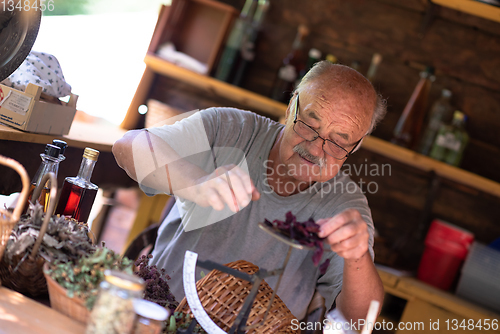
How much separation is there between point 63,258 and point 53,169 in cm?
34

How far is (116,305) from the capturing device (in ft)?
2.38

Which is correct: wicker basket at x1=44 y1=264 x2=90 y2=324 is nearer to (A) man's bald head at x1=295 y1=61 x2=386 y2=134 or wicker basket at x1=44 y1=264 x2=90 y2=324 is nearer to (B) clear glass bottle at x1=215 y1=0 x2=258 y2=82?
(A) man's bald head at x1=295 y1=61 x2=386 y2=134

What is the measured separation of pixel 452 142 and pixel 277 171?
1225mm

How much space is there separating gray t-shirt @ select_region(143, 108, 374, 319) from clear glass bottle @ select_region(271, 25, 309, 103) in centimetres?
100

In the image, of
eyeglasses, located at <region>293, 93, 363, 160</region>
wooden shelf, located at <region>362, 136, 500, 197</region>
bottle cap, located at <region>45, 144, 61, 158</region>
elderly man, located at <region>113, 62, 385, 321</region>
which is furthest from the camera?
wooden shelf, located at <region>362, 136, 500, 197</region>

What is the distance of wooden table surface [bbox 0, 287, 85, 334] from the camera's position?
809mm

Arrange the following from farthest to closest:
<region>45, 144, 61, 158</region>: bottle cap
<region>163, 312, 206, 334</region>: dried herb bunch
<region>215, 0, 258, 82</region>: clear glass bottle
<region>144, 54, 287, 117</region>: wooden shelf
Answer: <region>215, 0, 258, 82</region>: clear glass bottle → <region>144, 54, 287, 117</region>: wooden shelf → <region>45, 144, 61, 158</region>: bottle cap → <region>163, 312, 206, 334</region>: dried herb bunch

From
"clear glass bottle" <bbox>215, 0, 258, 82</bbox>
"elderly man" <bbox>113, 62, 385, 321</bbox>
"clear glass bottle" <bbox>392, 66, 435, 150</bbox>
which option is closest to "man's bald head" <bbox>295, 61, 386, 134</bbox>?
"elderly man" <bbox>113, 62, 385, 321</bbox>

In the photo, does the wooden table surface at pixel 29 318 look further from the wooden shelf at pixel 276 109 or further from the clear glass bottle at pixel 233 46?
the clear glass bottle at pixel 233 46

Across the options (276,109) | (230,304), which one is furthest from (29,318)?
(276,109)

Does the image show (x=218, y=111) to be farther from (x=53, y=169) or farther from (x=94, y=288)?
(x=94, y=288)

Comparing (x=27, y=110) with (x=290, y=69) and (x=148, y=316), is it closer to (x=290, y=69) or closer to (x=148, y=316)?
(x=148, y=316)

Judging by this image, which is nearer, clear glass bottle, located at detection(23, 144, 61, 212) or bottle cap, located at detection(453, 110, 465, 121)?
clear glass bottle, located at detection(23, 144, 61, 212)

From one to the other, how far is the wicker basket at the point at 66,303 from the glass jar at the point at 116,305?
13 centimetres
